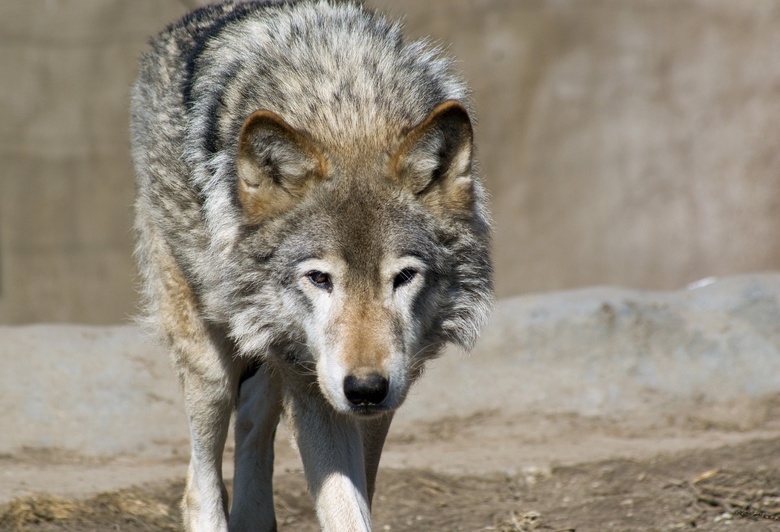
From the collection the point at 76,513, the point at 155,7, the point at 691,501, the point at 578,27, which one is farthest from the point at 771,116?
the point at 76,513

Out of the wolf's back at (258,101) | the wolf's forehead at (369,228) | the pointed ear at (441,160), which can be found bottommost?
the wolf's forehead at (369,228)

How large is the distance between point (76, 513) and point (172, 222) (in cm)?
172

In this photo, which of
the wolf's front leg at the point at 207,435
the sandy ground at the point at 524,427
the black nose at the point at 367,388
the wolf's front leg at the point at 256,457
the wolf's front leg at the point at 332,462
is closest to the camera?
the black nose at the point at 367,388

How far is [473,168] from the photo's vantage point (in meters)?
4.03

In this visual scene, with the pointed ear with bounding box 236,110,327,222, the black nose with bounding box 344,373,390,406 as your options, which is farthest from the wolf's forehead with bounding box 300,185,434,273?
the black nose with bounding box 344,373,390,406

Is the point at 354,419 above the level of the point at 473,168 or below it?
below

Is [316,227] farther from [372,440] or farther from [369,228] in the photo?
[372,440]

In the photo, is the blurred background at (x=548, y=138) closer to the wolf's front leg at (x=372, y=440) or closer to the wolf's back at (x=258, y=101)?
the wolf's back at (x=258, y=101)

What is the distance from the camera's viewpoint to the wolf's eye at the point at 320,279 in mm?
3580

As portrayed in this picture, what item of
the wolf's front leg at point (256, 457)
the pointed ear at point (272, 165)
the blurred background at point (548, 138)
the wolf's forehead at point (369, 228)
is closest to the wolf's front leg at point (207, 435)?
the wolf's front leg at point (256, 457)

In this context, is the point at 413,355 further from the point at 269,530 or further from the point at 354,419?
the point at 269,530

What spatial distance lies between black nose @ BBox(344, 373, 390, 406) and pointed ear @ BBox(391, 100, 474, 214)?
2.44ft

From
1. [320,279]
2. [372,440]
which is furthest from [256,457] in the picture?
[320,279]

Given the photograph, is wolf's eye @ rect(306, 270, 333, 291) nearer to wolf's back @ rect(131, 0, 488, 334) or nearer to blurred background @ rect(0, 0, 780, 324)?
wolf's back @ rect(131, 0, 488, 334)
